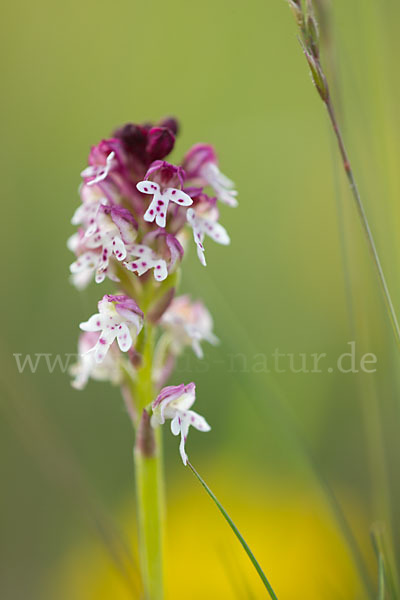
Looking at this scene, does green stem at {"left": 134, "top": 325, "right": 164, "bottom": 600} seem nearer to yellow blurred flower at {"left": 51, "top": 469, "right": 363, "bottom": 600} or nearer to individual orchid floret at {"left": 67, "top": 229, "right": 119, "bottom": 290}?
individual orchid floret at {"left": 67, "top": 229, "right": 119, "bottom": 290}

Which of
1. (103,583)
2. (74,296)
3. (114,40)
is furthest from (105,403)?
(114,40)

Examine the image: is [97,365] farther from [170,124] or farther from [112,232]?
[170,124]

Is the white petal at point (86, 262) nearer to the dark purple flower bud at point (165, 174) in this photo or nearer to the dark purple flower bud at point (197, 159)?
the dark purple flower bud at point (165, 174)

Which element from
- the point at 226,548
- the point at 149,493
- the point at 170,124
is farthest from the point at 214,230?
the point at 226,548

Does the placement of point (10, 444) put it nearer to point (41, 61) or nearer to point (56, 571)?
point (56, 571)

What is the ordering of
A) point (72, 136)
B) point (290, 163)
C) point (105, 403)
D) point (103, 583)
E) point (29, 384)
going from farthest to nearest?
point (290, 163) < point (72, 136) < point (105, 403) < point (29, 384) < point (103, 583)

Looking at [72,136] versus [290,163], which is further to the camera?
[290,163]
